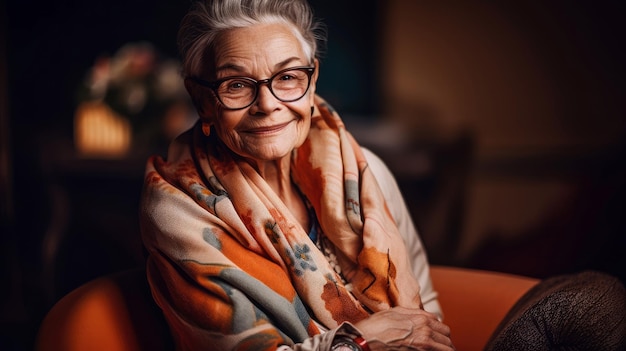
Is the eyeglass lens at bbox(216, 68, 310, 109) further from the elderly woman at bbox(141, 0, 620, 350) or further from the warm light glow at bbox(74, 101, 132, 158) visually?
the warm light glow at bbox(74, 101, 132, 158)

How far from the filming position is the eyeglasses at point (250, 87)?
0.99 metres

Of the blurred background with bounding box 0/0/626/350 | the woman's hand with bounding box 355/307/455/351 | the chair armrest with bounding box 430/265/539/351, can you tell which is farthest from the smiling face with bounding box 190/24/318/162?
the blurred background with bounding box 0/0/626/350

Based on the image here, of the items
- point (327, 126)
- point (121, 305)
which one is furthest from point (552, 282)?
point (121, 305)

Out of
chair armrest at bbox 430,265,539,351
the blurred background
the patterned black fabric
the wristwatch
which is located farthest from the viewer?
the blurred background

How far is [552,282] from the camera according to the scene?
51.6 inches

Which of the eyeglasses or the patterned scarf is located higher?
the eyeglasses

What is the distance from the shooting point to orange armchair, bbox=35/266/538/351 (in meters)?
1.11

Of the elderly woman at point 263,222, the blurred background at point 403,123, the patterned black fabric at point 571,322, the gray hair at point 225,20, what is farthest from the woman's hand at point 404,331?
the blurred background at point 403,123

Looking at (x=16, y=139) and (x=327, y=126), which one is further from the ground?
(x=327, y=126)

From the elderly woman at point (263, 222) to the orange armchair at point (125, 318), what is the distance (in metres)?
0.11

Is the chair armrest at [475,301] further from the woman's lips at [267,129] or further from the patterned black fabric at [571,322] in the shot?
the woman's lips at [267,129]

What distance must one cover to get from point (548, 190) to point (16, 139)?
1.82 meters

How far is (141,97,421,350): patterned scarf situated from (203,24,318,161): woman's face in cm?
6

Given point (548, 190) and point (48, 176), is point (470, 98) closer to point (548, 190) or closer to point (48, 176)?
point (548, 190)
